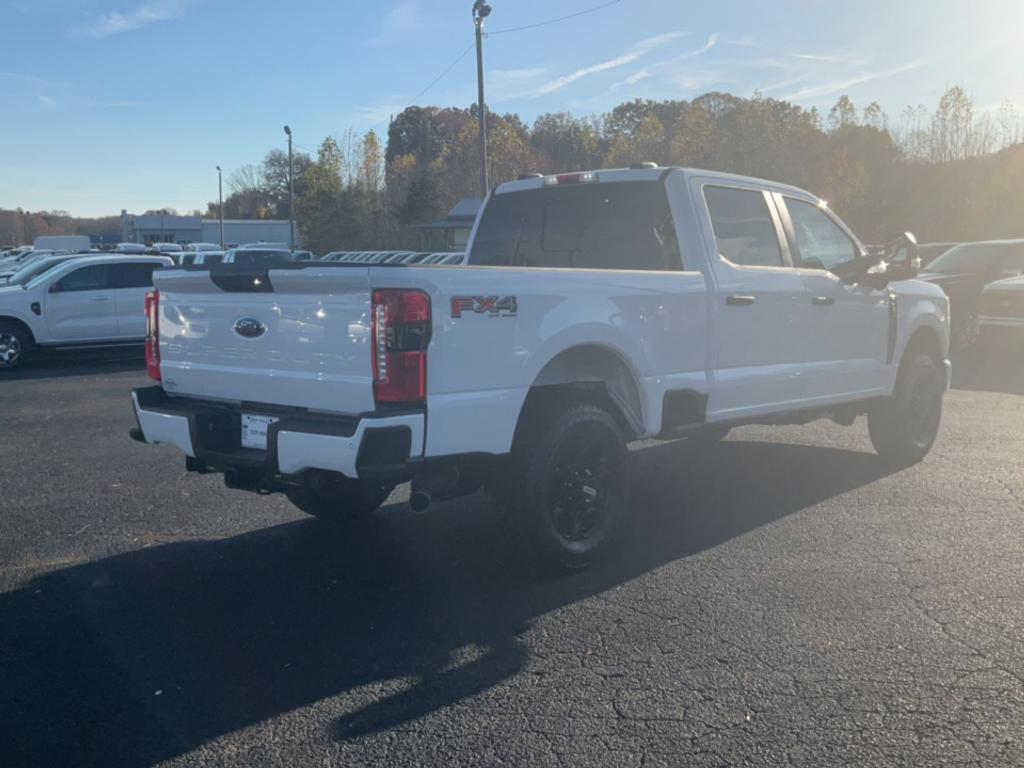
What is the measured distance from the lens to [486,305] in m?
4.77

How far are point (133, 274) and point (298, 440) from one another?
45.4ft

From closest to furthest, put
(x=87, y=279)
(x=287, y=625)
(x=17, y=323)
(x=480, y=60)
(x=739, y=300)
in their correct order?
(x=287, y=625) → (x=739, y=300) → (x=17, y=323) → (x=87, y=279) → (x=480, y=60)

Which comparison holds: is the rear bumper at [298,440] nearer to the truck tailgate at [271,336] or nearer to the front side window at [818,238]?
the truck tailgate at [271,336]

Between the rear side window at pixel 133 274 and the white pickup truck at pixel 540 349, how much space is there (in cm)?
1154

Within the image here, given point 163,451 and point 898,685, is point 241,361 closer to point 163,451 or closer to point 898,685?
point 898,685

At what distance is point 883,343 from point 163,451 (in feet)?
20.4

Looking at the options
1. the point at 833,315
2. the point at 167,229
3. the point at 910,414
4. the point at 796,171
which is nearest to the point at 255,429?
the point at 833,315

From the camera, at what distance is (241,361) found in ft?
16.6

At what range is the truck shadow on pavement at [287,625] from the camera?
12.5ft

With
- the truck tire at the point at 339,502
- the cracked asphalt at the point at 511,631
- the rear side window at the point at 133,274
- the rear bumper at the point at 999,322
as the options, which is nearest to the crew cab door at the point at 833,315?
the cracked asphalt at the point at 511,631

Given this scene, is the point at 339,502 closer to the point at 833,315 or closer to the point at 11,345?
the point at 833,315

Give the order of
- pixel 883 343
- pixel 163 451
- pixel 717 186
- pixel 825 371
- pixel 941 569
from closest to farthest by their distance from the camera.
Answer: pixel 941 569, pixel 717 186, pixel 825 371, pixel 883 343, pixel 163 451

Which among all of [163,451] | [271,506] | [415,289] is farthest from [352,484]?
[163,451]

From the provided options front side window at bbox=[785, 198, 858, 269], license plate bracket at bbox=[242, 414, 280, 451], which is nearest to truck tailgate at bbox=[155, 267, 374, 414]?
license plate bracket at bbox=[242, 414, 280, 451]
